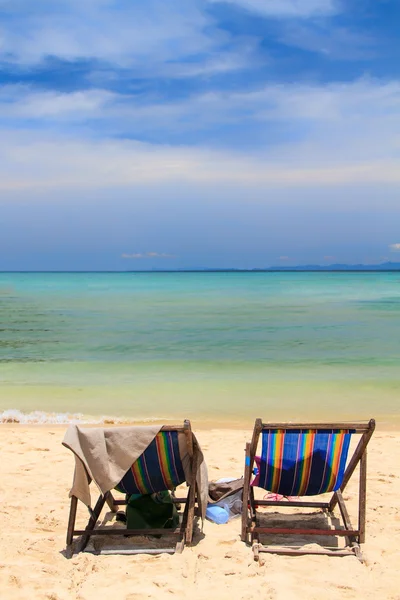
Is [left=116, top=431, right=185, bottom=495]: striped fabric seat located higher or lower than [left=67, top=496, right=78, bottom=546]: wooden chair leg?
higher

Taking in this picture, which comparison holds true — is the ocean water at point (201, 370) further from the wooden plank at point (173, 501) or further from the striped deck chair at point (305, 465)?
the striped deck chair at point (305, 465)

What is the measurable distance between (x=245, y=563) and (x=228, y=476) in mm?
1775

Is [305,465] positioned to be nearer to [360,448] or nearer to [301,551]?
[360,448]

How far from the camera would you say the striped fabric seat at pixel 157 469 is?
13.4ft

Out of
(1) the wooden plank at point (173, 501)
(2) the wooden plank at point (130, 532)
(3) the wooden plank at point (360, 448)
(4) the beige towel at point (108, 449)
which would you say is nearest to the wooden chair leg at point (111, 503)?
(1) the wooden plank at point (173, 501)

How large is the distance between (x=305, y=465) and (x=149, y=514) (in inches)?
48.8

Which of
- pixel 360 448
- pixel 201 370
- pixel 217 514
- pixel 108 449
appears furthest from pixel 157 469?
pixel 201 370

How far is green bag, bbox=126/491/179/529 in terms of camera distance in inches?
179

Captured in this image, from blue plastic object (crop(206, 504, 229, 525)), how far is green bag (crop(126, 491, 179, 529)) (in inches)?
14.1

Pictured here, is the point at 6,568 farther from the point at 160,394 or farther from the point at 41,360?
the point at 41,360

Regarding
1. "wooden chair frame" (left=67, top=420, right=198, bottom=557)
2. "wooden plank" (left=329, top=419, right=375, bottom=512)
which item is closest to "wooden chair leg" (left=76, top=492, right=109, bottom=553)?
"wooden chair frame" (left=67, top=420, right=198, bottom=557)

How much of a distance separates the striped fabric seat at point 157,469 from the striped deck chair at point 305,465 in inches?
20.0

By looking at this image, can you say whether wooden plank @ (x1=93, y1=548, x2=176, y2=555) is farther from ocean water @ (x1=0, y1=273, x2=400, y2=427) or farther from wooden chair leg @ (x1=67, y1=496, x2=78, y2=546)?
ocean water @ (x1=0, y1=273, x2=400, y2=427)

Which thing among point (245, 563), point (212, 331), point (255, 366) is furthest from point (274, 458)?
point (212, 331)
